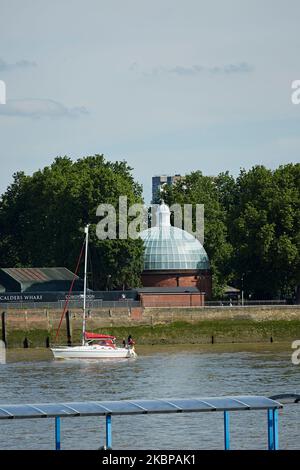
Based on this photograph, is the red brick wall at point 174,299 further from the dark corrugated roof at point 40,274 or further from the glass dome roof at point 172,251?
the dark corrugated roof at point 40,274

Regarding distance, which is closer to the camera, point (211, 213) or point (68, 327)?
point (68, 327)

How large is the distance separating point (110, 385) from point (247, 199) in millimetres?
50321

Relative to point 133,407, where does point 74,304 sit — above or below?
above

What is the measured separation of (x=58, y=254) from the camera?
115938mm

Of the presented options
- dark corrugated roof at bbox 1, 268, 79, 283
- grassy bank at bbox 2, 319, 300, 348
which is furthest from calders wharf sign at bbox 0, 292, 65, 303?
grassy bank at bbox 2, 319, 300, 348

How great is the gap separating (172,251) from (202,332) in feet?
59.3

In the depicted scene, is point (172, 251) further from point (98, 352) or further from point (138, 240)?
point (98, 352)

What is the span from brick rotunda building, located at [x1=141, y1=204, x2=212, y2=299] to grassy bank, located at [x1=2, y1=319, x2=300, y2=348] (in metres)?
14.4

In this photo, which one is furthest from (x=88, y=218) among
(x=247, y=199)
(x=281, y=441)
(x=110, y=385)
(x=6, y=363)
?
(x=281, y=441)

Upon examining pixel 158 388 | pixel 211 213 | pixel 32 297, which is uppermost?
pixel 211 213

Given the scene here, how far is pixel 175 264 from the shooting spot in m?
114

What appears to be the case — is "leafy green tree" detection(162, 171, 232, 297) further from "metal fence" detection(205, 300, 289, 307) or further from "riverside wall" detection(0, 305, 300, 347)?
"riverside wall" detection(0, 305, 300, 347)

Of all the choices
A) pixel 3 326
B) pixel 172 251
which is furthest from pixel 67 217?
pixel 3 326

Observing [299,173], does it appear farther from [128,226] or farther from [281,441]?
[281,441]
